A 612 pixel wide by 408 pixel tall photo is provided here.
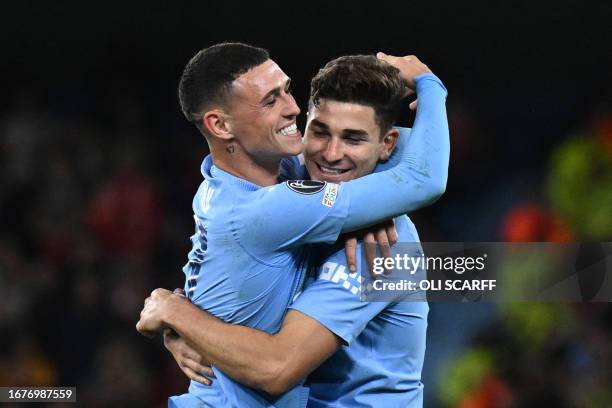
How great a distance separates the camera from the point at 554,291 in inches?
204

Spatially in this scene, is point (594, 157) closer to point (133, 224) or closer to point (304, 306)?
point (133, 224)

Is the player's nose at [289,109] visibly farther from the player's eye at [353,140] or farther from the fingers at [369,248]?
the fingers at [369,248]

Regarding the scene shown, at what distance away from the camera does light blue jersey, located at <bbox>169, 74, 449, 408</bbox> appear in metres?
2.22

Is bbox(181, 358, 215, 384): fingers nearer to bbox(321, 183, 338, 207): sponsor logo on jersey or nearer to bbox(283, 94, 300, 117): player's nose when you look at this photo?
bbox(321, 183, 338, 207): sponsor logo on jersey

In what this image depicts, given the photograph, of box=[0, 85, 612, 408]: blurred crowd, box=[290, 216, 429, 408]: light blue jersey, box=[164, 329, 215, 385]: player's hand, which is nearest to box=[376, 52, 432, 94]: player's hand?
box=[290, 216, 429, 408]: light blue jersey

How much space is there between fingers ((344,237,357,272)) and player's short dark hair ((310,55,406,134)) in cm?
39

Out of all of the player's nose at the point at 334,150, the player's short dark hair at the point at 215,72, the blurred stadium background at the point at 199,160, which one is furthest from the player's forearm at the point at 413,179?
the blurred stadium background at the point at 199,160

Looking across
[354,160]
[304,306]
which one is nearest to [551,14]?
[354,160]

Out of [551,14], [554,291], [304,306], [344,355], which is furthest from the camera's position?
[551,14]

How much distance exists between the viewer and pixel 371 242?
7.68ft

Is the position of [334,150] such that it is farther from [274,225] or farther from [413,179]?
[274,225]

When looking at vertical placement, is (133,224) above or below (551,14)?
below

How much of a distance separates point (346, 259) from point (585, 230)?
336cm

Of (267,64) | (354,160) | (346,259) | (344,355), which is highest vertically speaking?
(267,64)
